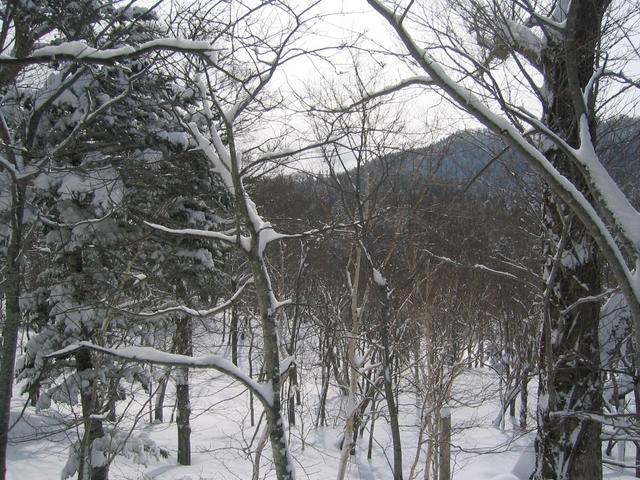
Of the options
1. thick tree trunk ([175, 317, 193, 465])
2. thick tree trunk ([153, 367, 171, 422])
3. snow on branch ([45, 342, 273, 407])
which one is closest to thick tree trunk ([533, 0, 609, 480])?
snow on branch ([45, 342, 273, 407])

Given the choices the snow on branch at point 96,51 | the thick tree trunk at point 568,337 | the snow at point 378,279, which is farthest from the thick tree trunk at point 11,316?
the thick tree trunk at point 568,337

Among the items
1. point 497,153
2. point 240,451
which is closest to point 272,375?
point 497,153

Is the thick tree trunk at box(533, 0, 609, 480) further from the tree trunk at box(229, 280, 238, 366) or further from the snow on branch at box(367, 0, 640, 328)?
the tree trunk at box(229, 280, 238, 366)

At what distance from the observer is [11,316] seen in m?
5.01

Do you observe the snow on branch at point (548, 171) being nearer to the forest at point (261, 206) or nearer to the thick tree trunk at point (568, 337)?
the forest at point (261, 206)

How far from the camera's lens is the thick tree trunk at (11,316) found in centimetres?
470

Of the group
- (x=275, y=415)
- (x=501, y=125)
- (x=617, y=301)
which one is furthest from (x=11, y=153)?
(x=617, y=301)

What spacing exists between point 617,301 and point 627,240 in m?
3.20

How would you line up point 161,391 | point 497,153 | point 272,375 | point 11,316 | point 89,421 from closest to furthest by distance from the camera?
point 497,153 → point 272,375 → point 11,316 → point 89,421 → point 161,391

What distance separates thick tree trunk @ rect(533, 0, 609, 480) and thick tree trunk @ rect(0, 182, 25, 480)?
18.0 feet

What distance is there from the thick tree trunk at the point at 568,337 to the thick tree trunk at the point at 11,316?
5.50 m

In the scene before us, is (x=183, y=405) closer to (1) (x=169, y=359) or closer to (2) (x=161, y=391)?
(2) (x=161, y=391)

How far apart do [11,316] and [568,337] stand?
5.99 m

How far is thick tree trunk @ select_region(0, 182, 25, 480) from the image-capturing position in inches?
185
